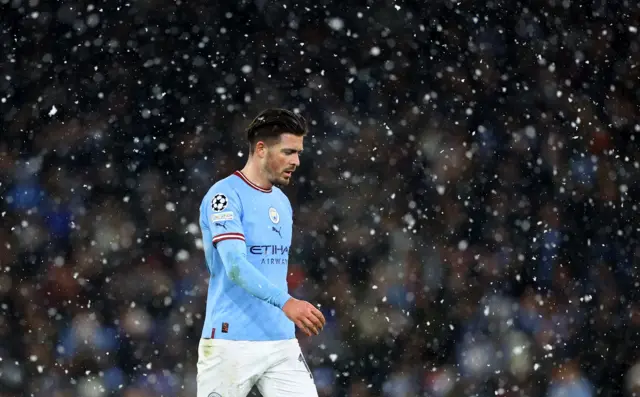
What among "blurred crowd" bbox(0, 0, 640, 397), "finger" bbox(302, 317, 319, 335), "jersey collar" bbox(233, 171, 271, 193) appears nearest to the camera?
"finger" bbox(302, 317, 319, 335)

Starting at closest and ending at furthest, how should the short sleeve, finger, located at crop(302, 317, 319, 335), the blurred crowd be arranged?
finger, located at crop(302, 317, 319, 335) → the short sleeve → the blurred crowd

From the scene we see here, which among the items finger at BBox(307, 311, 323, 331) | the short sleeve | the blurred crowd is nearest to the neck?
the short sleeve

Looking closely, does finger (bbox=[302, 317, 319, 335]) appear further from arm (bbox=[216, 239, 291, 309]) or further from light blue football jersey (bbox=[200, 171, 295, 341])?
light blue football jersey (bbox=[200, 171, 295, 341])

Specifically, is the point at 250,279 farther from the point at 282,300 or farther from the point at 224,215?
the point at 224,215

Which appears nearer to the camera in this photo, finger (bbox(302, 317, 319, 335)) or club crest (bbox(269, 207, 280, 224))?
finger (bbox(302, 317, 319, 335))

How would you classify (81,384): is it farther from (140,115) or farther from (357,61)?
(357,61)

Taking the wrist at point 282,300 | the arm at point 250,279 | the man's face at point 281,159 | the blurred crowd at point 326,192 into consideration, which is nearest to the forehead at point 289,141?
the man's face at point 281,159

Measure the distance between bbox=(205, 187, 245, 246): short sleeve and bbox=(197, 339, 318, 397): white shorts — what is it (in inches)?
14.8

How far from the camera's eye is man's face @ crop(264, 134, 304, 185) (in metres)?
3.28

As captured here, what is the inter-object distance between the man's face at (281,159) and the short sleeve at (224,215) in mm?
169

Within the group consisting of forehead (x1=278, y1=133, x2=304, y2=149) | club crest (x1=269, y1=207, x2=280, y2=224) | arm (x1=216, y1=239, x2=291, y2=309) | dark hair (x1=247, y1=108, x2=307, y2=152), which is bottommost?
arm (x1=216, y1=239, x2=291, y2=309)

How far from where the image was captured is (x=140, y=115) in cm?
470

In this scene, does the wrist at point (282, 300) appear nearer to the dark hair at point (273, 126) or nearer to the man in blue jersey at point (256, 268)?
the man in blue jersey at point (256, 268)

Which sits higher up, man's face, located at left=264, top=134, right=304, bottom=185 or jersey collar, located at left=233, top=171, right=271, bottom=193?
man's face, located at left=264, top=134, right=304, bottom=185
